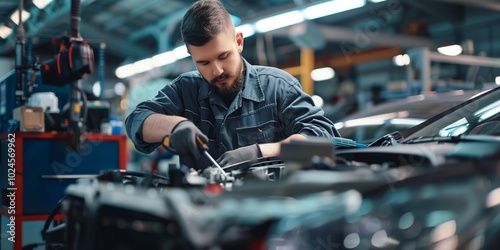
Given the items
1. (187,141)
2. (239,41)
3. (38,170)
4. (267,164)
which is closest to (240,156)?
(267,164)

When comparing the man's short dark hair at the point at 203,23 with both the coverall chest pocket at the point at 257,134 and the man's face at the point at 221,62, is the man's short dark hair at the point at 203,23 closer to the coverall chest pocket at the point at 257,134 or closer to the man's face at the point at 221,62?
the man's face at the point at 221,62

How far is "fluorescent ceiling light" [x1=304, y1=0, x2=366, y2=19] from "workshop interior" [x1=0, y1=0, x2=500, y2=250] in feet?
0.05

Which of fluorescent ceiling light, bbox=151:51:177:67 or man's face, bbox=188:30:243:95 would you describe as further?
fluorescent ceiling light, bbox=151:51:177:67

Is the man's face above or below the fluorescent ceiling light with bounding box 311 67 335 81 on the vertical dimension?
below

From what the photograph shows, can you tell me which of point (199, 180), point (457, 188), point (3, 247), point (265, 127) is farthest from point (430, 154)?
point (3, 247)

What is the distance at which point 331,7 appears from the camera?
449 cm

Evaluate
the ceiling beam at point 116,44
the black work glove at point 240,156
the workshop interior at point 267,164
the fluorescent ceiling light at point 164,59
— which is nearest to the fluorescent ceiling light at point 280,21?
the workshop interior at point 267,164

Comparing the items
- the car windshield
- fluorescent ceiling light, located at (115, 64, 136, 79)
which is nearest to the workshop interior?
the car windshield

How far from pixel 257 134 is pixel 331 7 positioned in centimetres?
309

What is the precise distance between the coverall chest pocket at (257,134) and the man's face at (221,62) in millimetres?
136

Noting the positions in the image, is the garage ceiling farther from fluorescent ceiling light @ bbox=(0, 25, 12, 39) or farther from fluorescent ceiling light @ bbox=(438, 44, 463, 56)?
fluorescent ceiling light @ bbox=(0, 25, 12, 39)

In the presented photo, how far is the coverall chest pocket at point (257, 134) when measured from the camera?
1.67 metres

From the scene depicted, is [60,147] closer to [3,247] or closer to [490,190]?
[3,247]

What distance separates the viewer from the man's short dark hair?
1530 mm
